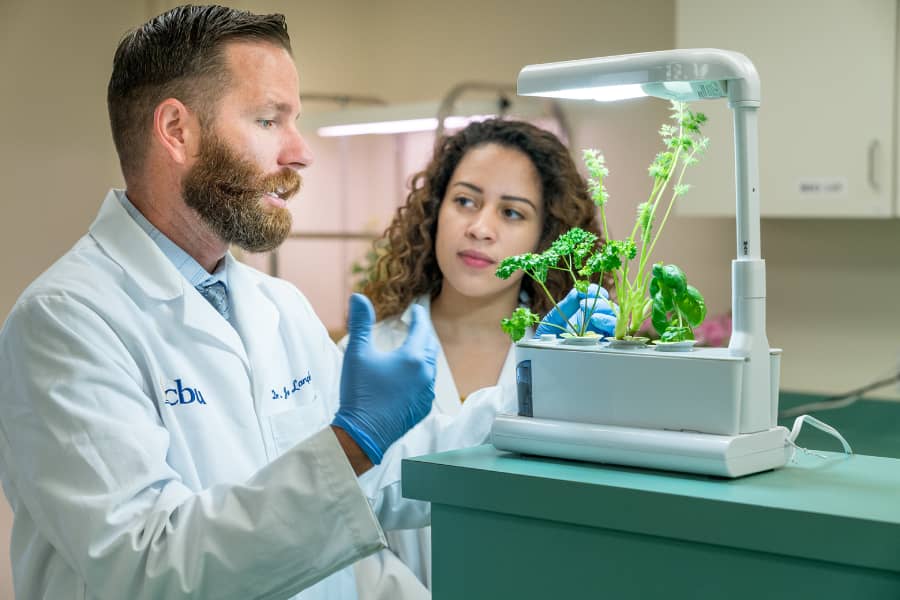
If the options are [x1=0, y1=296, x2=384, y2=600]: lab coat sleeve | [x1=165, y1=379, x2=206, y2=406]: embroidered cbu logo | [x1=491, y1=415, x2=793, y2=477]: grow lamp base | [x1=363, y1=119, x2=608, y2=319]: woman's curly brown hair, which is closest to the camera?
[x1=491, y1=415, x2=793, y2=477]: grow lamp base

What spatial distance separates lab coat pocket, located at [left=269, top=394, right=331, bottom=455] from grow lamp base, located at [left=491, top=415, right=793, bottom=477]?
491mm

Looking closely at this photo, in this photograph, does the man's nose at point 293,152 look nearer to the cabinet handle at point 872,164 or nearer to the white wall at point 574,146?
the cabinet handle at point 872,164

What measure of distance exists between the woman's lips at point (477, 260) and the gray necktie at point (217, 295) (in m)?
0.52

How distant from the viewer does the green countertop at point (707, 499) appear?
741 mm

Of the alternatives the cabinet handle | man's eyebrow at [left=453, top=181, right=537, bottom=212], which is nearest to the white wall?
the cabinet handle

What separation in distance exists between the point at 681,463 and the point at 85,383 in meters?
0.67

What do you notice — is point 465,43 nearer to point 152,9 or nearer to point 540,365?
point 152,9

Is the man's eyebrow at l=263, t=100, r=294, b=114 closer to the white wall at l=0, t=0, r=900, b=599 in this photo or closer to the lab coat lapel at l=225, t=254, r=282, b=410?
the lab coat lapel at l=225, t=254, r=282, b=410

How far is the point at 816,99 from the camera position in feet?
8.20

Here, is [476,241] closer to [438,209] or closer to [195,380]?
[438,209]

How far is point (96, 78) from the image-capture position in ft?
10.2

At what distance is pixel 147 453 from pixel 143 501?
5 cm

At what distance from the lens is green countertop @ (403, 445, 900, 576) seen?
29.2 inches

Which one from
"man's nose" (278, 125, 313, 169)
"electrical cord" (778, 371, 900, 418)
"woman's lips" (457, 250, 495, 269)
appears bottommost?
"electrical cord" (778, 371, 900, 418)
